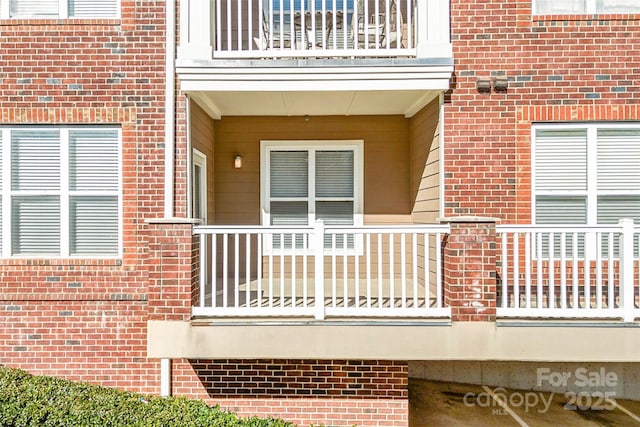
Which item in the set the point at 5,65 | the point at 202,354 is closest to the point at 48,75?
the point at 5,65

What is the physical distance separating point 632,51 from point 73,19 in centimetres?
764

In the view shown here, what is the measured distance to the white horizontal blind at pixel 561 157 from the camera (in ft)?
19.3

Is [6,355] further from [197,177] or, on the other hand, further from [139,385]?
[197,177]

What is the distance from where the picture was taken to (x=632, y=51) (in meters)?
5.82

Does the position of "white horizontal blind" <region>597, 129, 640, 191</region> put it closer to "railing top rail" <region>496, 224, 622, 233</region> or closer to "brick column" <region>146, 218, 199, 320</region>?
"railing top rail" <region>496, 224, 622, 233</region>

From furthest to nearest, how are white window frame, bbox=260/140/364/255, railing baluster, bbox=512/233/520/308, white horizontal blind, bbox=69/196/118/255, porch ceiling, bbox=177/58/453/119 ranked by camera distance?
white window frame, bbox=260/140/364/255
white horizontal blind, bbox=69/196/118/255
porch ceiling, bbox=177/58/453/119
railing baluster, bbox=512/233/520/308

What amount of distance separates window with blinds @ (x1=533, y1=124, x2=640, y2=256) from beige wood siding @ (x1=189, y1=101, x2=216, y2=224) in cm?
469

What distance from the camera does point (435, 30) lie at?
18.1ft

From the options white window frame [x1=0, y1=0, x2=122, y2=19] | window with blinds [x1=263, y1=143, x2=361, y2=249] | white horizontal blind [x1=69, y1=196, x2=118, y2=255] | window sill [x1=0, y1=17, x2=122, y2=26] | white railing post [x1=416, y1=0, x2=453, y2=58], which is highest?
white window frame [x1=0, y1=0, x2=122, y2=19]

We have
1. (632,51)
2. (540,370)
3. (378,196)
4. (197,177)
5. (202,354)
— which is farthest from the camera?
(540,370)

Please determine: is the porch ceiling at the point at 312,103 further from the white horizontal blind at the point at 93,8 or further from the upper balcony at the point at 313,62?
the white horizontal blind at the point at 93,8

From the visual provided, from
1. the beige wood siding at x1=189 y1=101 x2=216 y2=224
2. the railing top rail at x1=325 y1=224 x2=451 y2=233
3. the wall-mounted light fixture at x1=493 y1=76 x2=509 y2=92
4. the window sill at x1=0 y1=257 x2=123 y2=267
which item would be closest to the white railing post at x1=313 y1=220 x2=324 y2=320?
the railing top rail at x1=325 y1=224 x2=451 y2=233

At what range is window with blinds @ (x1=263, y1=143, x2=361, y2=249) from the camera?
7.17m

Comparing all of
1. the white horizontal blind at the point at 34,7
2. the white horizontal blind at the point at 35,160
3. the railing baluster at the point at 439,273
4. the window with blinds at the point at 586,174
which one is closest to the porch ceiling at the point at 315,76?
the window with blinds at the point at 586,174
